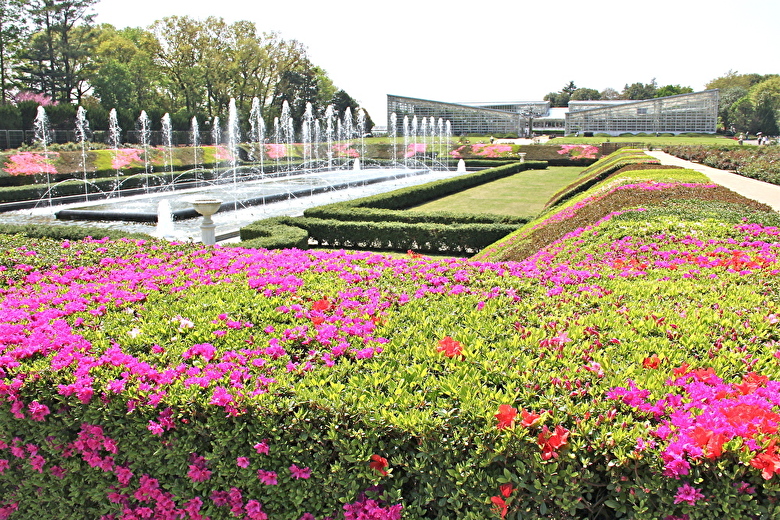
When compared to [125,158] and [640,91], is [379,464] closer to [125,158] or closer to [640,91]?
[125,158]

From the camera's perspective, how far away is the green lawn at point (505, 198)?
51.7ft

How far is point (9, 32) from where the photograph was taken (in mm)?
32625

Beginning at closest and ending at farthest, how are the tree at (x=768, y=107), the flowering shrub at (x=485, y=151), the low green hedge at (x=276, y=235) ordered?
the low green hedge at (x=276, y=235) < the flowering shrub at (x=485, y=151) < the tree at (x=768, y=107)

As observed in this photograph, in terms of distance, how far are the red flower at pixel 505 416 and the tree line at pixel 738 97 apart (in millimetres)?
73302

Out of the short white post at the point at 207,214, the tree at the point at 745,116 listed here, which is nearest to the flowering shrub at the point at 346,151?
the short white post at the point at 207,214

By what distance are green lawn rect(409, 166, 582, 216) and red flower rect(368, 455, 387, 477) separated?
12.6 m

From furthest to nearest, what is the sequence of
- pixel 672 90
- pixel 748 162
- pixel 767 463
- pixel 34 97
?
1. pixel 672 90
2. pixel 34 97
3. pixel 748 162
4. pixel 767 463

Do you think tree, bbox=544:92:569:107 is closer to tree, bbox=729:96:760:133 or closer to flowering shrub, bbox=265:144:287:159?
tree, bbox=729:96:760:133

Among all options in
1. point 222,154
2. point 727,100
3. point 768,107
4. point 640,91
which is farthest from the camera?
point 640,91

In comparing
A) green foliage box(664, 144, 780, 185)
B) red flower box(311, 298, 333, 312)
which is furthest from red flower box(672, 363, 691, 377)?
green foliage box(664, 144, 780, 185)

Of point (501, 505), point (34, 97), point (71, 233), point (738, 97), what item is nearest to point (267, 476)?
point (501, 505)

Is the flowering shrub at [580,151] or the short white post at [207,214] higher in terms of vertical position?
the flowering shrub at [580,151]

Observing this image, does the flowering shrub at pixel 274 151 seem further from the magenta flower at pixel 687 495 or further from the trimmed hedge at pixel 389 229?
Answer: the magenta flower at pixel 687 495

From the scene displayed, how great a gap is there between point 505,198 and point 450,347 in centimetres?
1653
